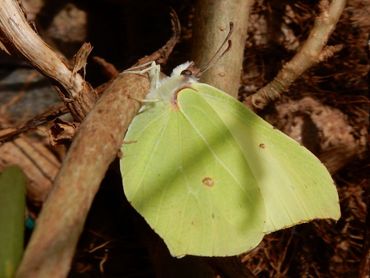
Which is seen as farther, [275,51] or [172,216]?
[275,51]

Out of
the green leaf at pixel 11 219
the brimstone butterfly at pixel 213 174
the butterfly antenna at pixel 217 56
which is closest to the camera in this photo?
the green leaf at pixel 11 219

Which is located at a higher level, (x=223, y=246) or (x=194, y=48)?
(x=194, y=48)

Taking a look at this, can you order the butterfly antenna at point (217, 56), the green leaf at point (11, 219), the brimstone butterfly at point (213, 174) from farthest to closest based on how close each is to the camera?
the butterfly antenna at point (217, 56) → the brimstone butterfly at point (213, 174) → the green leaf at point (11, 219)

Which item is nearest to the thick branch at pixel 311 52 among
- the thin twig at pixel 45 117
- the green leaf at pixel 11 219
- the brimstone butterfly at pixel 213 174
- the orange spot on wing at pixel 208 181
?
the brimstone butterfly at pixel 213 174

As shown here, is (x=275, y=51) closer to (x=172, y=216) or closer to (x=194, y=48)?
(x=194, y=48)

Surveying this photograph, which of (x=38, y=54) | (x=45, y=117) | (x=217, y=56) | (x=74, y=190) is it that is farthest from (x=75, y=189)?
(x=217, y=56)

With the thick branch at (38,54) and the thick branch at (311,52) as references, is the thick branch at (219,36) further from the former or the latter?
the thick branch at (38,54)

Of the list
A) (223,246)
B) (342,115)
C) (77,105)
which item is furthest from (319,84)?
(77,105)
